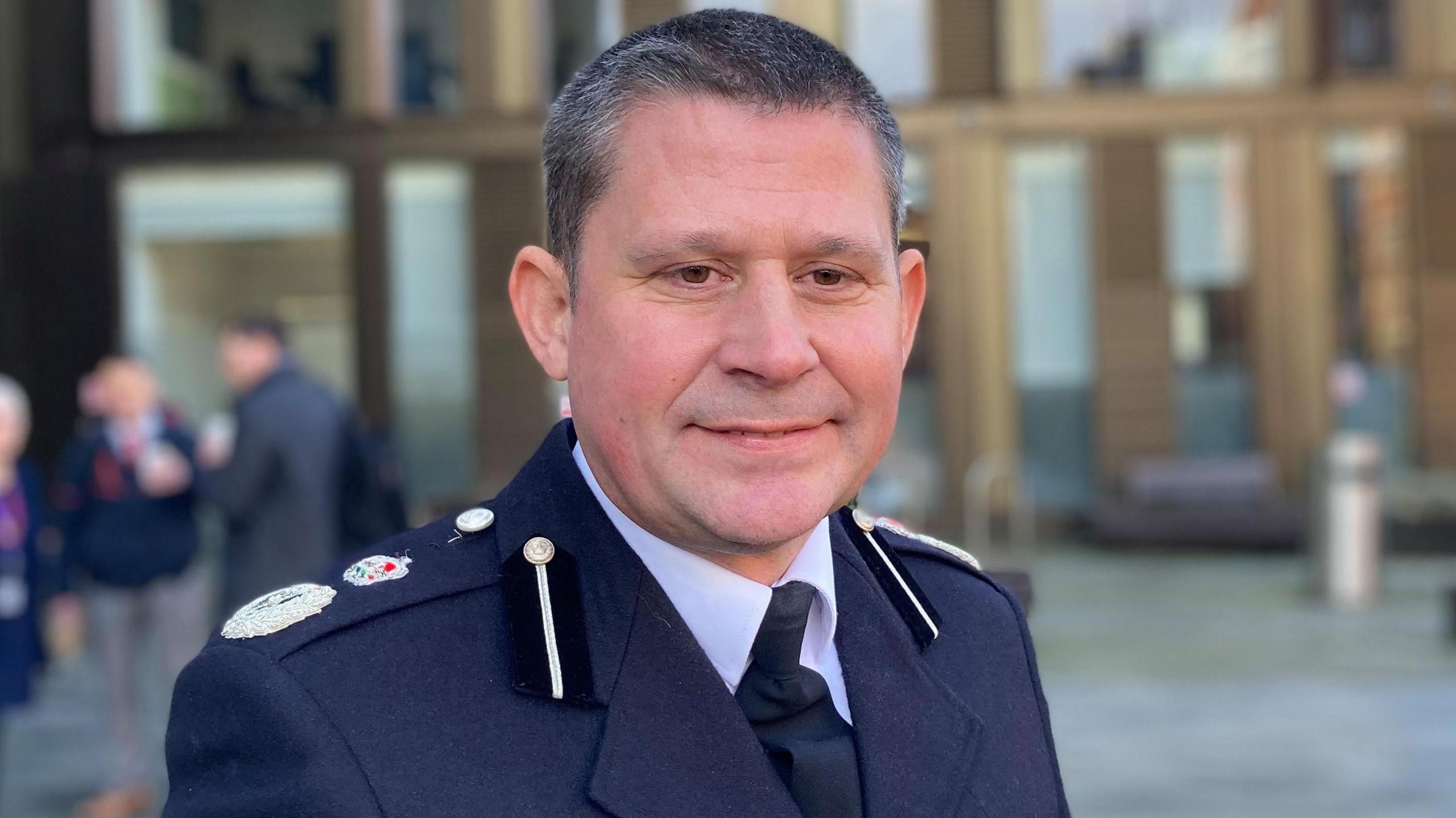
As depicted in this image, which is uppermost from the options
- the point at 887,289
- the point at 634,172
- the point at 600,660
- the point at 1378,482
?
the point at 634,172

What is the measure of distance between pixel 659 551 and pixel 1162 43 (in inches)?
550

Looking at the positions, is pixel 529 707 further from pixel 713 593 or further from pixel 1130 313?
pixel 1130 313

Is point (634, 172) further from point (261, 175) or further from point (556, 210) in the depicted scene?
point (261, 175)

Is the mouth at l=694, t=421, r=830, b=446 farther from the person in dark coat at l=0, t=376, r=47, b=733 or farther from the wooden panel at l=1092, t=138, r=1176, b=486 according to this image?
the wooden panel at l=1092, t=138, r=1176, b=486

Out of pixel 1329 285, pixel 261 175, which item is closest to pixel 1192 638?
pixel 1329 285

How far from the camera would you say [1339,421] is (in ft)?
47.1

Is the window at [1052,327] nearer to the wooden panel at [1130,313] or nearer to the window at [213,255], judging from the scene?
the wooden panel at [1130,313]

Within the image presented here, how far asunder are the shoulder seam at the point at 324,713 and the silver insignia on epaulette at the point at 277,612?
0.10 feet

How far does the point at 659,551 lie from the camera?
167 centimetres

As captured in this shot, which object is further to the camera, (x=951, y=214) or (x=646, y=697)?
(x=951, y=214)

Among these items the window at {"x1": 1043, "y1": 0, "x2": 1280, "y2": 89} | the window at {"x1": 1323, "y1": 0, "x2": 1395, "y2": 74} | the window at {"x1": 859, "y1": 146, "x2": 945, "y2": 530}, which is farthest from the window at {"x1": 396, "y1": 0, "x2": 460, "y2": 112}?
the window at {"x1": 1323, "y1": 0, "x2": 1395, "y2": 74}

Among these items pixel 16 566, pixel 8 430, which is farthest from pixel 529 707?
pixel 8 430

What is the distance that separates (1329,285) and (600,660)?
1385 centimetres

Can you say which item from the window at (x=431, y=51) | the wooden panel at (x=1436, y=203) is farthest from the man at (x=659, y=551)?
the wooden panel at (x=1436, y=203)
